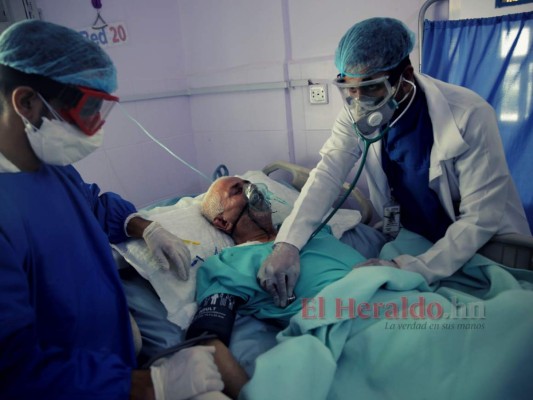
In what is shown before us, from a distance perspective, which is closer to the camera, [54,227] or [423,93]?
[54,227]

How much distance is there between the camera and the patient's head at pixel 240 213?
1.83 meters

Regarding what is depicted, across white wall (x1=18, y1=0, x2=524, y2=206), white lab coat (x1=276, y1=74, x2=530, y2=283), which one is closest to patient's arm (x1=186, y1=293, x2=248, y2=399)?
white lab coat (x1=276, y1=74, x2=530, y2=283)

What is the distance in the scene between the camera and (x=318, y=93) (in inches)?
97.7

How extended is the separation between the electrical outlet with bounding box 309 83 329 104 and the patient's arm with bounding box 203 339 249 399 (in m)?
1.72

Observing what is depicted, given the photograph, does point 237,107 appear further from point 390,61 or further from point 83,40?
point 83,40

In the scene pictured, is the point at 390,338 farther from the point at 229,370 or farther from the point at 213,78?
the point at 213,78

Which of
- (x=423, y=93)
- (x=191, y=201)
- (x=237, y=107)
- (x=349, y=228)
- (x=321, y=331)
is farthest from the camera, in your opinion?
(x=237, y=107)

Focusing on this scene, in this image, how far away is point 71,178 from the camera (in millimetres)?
1168

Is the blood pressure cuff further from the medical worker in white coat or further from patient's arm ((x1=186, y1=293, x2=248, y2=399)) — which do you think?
the medical worker in white coat

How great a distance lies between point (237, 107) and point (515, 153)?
5.80 ft

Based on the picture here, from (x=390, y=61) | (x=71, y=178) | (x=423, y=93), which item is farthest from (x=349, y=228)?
(x=71, y=178)

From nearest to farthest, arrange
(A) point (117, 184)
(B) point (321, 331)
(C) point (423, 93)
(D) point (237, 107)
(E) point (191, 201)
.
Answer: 1. (B) point (321, 331)
2. (C) point (423, 93)
3. (E) point (191, 201)
4. (A) point (117, 184)
5. (D) point (237, 107)

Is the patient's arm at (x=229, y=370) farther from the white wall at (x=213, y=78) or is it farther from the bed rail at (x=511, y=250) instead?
the white wall at (x=213, y=78)

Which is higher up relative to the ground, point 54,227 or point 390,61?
point 390,61
